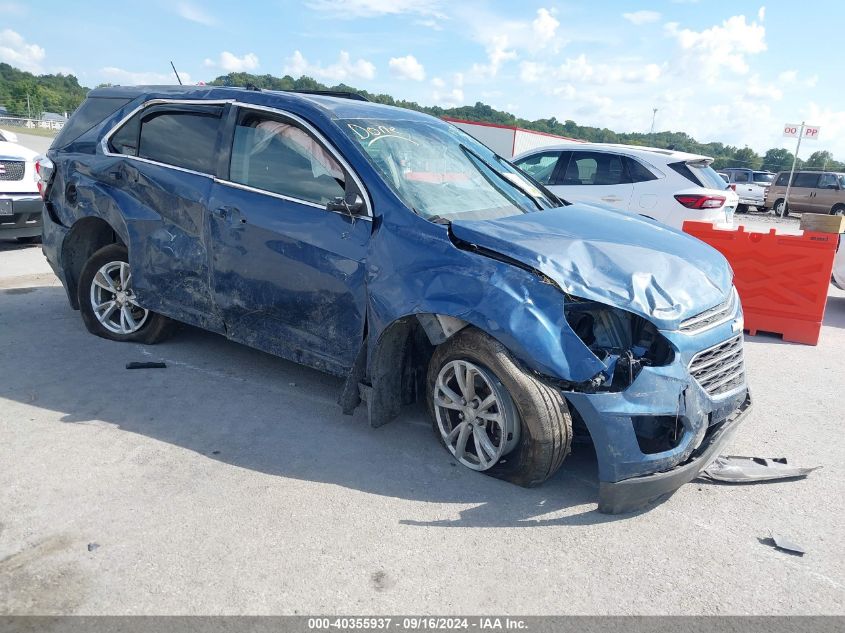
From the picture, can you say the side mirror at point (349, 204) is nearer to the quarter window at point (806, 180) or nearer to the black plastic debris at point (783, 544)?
the black plastic debris at point (783, 544)

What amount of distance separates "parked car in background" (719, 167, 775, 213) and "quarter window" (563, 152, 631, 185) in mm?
19402

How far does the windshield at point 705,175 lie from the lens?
29.9 ft

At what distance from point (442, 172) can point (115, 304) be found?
305cm

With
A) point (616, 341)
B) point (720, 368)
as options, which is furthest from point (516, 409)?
point (720, 368)

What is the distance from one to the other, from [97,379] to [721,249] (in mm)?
6284

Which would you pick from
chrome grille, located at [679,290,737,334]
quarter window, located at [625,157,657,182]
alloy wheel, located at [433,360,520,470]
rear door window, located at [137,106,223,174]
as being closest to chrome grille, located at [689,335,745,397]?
chrome grille, located at [679,290,737,334]

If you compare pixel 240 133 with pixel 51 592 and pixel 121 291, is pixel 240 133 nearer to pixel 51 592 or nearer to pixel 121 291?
pixel 121 291

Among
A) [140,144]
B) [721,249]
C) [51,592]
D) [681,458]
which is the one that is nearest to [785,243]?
[721,249]

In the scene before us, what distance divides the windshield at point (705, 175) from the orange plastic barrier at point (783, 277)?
209cm

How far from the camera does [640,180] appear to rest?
9.30m

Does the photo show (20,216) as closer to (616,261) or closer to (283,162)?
(283,162)

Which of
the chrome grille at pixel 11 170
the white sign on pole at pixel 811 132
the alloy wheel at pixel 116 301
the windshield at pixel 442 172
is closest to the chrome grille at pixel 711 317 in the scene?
the windshield at pixel 442 172

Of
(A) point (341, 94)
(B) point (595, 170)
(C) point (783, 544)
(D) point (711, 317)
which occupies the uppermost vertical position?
(A) point (341, 94)

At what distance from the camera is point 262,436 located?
4.16 m
